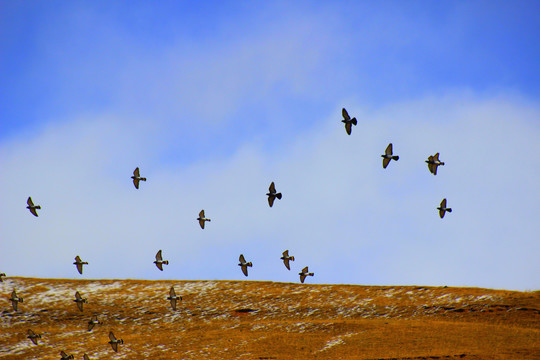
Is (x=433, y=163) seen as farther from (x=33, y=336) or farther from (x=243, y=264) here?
(x=33, y=336)

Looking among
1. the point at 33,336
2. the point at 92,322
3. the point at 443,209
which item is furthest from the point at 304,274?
the point at 33,336

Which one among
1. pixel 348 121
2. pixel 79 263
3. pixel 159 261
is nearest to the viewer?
pixel 348 121

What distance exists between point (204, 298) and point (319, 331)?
38.3 ft

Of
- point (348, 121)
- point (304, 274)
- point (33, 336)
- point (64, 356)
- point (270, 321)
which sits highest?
point (348, 121)

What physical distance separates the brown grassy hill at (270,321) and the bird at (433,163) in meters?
9.40

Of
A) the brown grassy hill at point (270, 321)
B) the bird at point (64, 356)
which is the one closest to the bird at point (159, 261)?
the brown grassy hill at point (270, 321)

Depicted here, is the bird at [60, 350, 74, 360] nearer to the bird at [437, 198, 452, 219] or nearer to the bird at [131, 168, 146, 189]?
the bird at [131, 168, 146, 189]

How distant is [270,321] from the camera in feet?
170

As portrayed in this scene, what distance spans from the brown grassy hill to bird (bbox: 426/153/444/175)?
9.40 m

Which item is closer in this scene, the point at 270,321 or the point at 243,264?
the point at 243,264

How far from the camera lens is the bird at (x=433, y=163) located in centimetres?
4491

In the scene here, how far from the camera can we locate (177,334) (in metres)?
50.5

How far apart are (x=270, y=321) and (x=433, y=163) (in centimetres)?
1514

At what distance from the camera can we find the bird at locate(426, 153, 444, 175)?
44.9 metres
